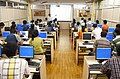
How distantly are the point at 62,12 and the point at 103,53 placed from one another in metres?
18.5

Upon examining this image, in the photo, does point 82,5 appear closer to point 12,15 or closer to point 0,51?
point 12,15

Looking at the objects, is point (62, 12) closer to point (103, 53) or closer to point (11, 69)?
point (103, 53)

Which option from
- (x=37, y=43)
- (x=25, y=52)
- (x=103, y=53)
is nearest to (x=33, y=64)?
(x=25, y=52)

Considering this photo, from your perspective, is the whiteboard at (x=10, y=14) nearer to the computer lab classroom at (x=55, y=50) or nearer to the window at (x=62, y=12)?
the computer lab classroom at (x=55, y=50)

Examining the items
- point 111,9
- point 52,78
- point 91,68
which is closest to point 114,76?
point 91,68

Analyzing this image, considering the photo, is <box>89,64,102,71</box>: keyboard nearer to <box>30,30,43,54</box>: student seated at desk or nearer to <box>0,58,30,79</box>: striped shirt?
<box>0,58,30,79</box>: striped shirt

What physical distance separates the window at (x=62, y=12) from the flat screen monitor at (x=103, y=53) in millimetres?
18265

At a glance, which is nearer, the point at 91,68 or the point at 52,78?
the point at 91,68

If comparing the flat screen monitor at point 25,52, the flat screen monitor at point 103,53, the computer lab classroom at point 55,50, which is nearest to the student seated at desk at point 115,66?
the computer lab classroom at point 55,50

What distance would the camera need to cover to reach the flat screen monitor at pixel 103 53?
5.53 metres

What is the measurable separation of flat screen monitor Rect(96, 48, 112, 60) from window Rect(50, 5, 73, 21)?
719 inches

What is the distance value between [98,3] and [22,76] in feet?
52.0

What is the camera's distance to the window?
23656mm

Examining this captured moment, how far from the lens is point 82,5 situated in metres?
23.4
